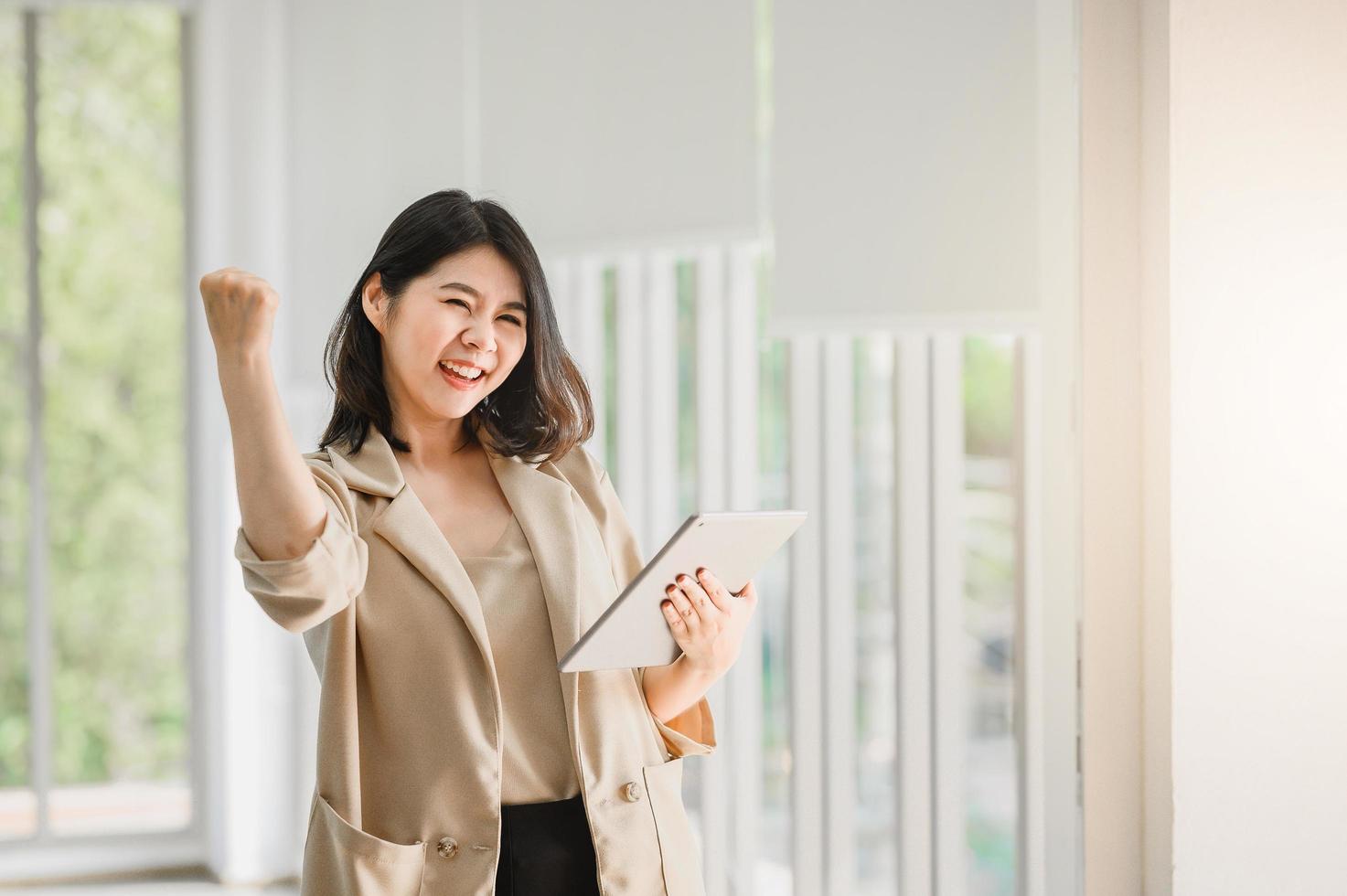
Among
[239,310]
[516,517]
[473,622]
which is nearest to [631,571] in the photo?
[516,517]

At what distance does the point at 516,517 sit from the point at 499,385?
161mm

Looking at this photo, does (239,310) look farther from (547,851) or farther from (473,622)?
(547,851)

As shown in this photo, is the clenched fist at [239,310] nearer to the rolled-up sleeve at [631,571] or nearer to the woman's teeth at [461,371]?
the woman's teeth at [461,371]

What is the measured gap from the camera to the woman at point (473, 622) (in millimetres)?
1125

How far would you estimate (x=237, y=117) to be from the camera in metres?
3.04

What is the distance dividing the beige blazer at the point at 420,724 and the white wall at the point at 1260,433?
90 cm

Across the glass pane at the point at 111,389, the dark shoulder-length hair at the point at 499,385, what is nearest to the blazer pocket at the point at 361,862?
the dark shoulder-length hair at the point at 499,385

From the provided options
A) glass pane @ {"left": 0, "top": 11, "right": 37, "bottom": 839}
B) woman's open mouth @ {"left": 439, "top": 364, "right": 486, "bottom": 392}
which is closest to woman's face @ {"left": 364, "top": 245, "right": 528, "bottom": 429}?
woman's open mouth @ {"left": 439, "top": 364, "right": 486, "bottom": 392}

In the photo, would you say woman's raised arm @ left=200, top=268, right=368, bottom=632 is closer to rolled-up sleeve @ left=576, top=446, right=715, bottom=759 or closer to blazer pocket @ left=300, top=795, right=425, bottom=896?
blazer pocket @ left=300, top=795, right=425, bottom=896

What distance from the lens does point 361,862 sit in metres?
1.11

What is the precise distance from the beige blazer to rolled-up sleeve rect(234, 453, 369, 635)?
4 centimetres

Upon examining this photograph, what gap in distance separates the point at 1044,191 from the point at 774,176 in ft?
Result: 1.62

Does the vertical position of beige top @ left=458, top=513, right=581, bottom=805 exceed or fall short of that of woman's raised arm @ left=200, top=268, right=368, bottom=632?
it falls short

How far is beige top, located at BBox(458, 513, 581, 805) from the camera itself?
3.84 ft
